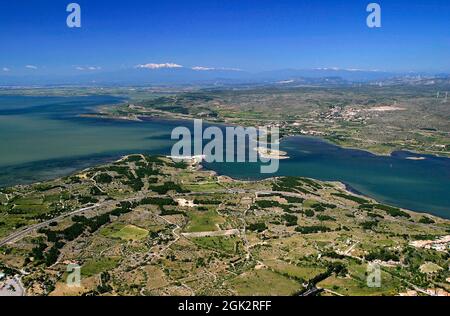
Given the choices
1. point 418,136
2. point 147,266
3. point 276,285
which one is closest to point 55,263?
point 147,266

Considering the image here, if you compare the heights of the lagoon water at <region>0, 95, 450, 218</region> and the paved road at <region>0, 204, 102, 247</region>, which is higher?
the lagoon water at <region>0, 95, 450, 218</region>

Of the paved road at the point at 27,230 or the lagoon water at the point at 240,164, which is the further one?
the lagoon water at the point at 240,164

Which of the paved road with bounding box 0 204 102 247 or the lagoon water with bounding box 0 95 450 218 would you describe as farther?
the lagoon water with bounding box 0 95 450 218

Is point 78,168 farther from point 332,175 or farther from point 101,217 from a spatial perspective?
point 332,175

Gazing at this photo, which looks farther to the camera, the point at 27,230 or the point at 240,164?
the point at 240,164

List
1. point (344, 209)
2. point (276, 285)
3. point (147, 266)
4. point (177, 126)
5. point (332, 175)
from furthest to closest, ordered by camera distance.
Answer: point (177, 126) < point (332, 175) < point (344, 209) < point (147, 266) < point (276, 285)

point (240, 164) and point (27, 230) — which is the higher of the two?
point (240, 164)

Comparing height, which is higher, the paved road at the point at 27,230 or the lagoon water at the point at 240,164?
the lagoon water at the point at 240,164
